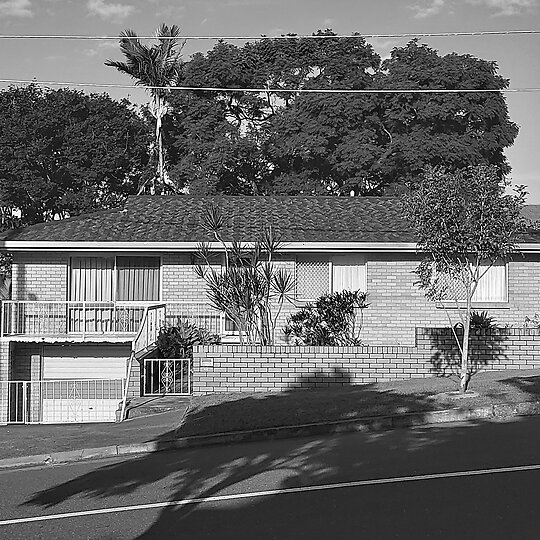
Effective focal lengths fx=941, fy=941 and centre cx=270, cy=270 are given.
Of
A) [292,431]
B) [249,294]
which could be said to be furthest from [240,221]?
[292,431]

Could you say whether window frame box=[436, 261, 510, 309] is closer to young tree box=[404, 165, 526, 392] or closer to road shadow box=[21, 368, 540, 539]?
young tree box=[404, 165, 526, 392]

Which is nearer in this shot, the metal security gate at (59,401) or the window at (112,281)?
the metal security gate at (59,401)

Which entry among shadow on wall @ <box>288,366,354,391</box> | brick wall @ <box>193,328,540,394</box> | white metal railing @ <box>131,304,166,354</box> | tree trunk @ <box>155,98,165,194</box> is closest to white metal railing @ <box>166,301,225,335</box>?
white metal railing @ <box>131,304,166,354</box>

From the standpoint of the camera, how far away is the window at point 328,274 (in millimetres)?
24031

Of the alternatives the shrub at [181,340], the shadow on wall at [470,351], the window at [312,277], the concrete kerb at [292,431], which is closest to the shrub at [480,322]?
the shadow on wall at [470,351]

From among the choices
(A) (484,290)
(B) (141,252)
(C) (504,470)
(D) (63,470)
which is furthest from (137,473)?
(A) (484,290)

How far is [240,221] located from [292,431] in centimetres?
1202

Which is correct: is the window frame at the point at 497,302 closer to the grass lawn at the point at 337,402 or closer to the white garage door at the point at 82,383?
the grass lawn at the point at 337,402

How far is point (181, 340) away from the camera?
21766 millimetres

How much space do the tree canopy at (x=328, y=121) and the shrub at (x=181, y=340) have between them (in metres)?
19.6

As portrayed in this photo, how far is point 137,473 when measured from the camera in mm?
11609

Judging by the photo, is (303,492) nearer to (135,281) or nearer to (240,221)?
(135,281)

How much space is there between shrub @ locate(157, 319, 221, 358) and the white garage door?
1.55 metres

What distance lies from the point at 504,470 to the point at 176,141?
3548 centimetres
